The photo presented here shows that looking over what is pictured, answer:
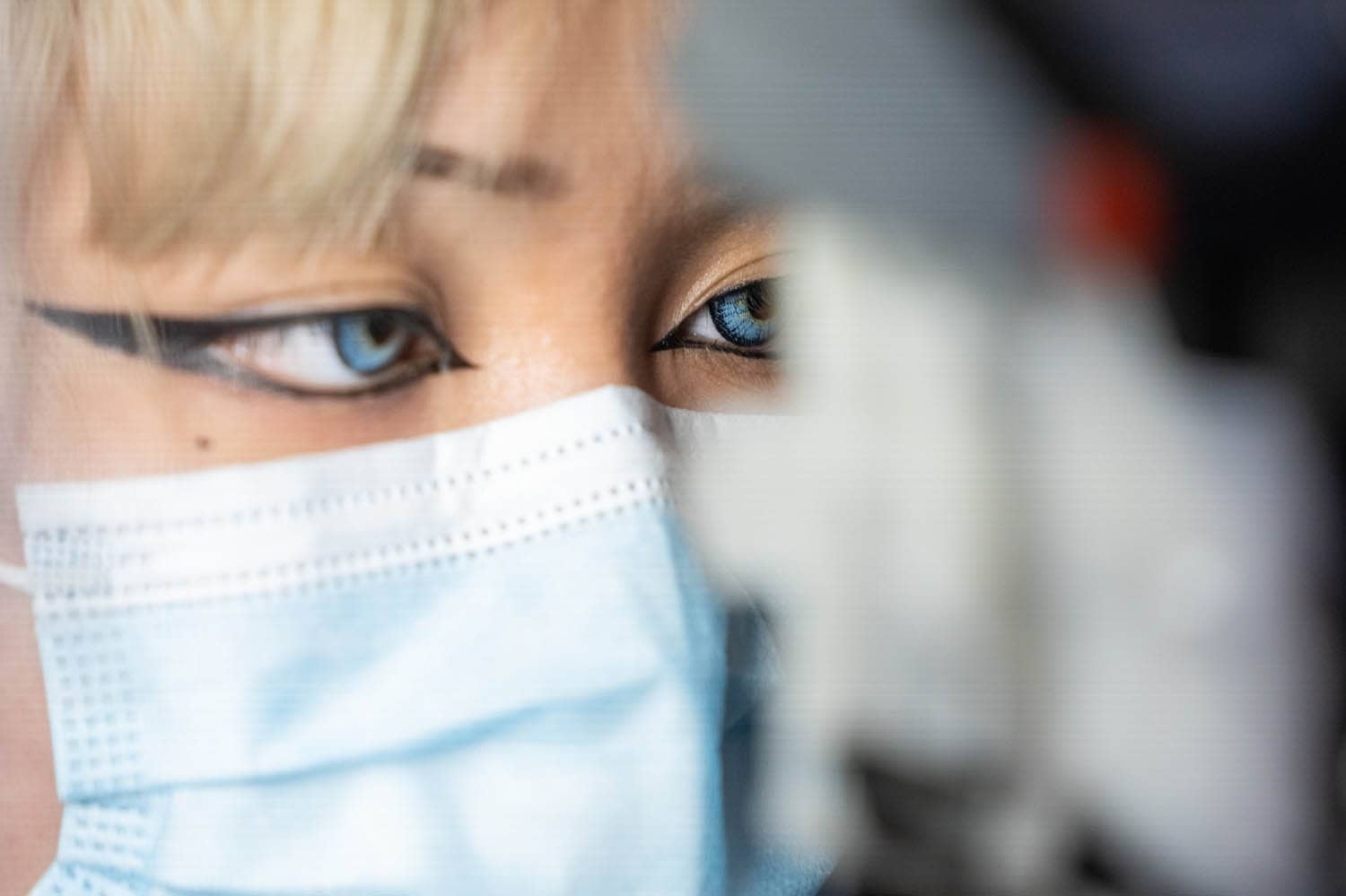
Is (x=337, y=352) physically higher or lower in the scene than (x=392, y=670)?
higher

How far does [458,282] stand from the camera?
18.1 inches

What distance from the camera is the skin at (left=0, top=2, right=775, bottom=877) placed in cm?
44

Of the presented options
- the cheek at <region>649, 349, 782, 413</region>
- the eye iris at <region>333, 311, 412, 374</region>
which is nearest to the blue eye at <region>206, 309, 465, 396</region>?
the eye iris at <region>333, 311, 412, 374</region>

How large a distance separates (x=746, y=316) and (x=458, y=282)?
14cm

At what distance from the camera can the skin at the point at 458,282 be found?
1.44 ft

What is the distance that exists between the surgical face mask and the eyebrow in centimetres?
10

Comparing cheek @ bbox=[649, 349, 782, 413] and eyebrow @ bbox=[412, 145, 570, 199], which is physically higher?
eyebrow @ bbox=[412, 145, 570, 199]

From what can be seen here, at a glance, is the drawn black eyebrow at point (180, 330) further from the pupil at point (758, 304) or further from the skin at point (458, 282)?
the pupil at point (758, 304)

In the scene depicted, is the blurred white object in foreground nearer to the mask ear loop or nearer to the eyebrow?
the eyebrow

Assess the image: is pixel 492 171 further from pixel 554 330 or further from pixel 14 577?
pixel 14 577

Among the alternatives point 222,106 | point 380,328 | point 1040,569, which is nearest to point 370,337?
point 380,328

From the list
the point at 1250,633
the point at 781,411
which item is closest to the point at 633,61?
the point at 781,411

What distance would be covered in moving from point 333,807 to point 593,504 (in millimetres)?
179

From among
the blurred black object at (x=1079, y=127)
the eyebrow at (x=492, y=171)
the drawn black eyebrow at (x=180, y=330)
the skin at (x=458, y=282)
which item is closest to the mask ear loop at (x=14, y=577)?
the skin at (x=458, y=282)
